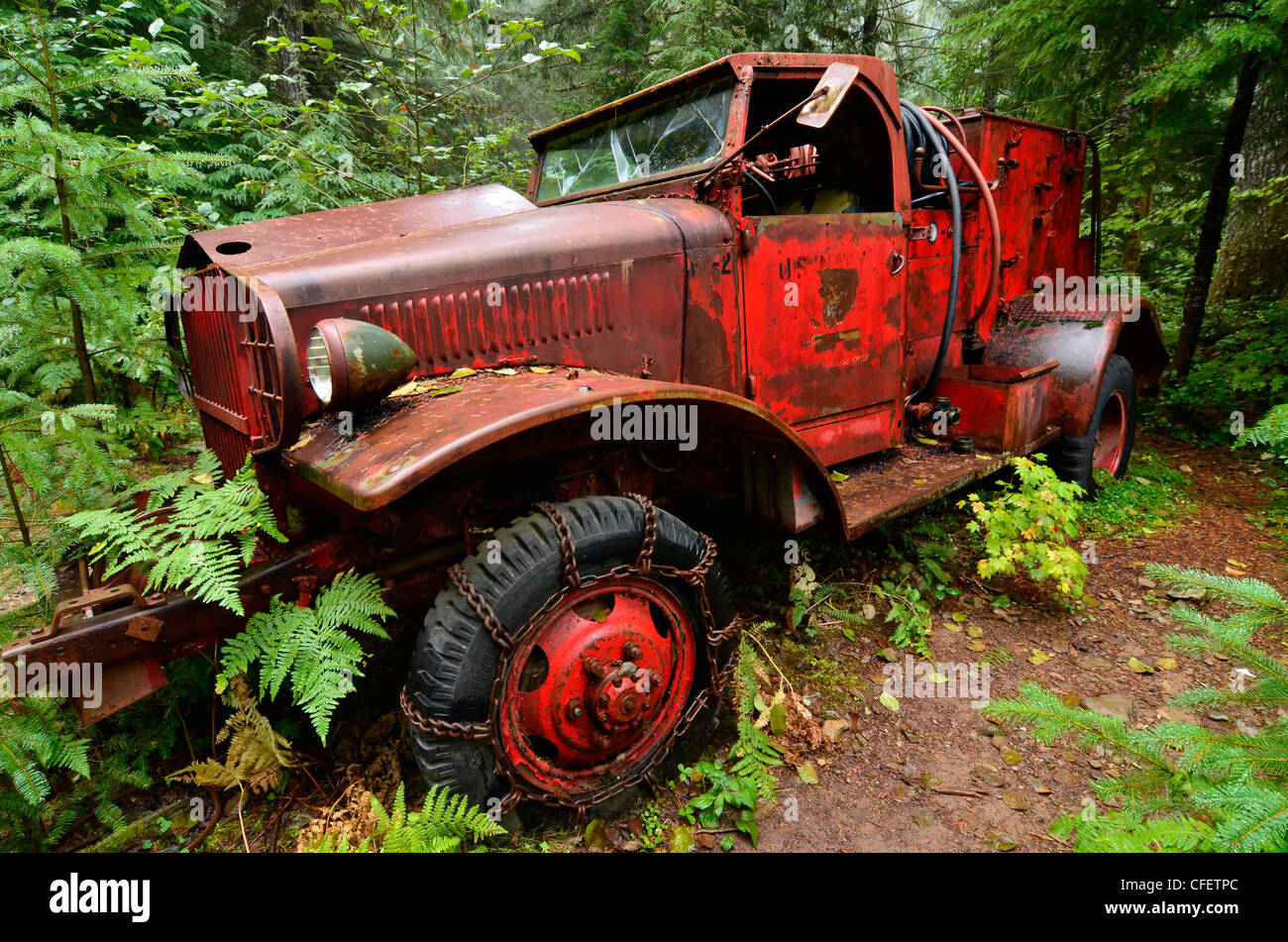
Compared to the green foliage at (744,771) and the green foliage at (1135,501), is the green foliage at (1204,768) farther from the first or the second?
the green foliage at (1135,501)

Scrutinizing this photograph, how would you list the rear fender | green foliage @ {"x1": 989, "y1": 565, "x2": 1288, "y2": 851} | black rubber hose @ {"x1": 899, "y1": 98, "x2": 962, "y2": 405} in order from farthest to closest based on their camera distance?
the rear fender < black rubber hose @ {"x1": 899, "y1": 98, "x2": 962, "y2": 405} < green foliage @ {"x1": 989, "y1": 565, "x2": 1288, "y2": 851}

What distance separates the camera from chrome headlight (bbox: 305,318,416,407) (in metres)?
1.84

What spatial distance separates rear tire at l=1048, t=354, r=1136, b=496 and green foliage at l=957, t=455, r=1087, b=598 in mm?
846

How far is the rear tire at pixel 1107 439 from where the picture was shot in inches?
172

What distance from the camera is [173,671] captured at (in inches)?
106

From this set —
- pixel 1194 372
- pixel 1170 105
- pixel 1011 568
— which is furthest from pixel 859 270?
pixel 1194 372

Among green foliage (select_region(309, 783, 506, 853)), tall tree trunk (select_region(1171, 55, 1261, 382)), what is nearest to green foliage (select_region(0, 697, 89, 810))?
green foliage (select_region(309, 783, 506, 853))

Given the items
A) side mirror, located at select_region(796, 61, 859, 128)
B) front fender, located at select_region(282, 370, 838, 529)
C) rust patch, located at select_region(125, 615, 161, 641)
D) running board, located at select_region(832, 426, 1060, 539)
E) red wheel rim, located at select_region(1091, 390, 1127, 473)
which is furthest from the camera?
red wheel rim, located at select_region(1091, 390, 1127, 473)

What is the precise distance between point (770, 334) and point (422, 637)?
6.52ft

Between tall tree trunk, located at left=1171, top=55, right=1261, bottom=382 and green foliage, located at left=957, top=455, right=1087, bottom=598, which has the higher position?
tall tree trunk, located at left=1171, top=55, right=1261, bottom=382

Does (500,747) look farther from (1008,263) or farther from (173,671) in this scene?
(1008,263)

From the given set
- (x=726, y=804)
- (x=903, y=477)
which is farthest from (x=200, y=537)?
(x=903, y=477)

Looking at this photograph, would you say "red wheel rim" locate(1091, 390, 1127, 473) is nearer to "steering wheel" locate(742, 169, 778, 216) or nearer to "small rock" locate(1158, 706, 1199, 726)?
"small rock" locate(1158, 706, 1199, 726)
